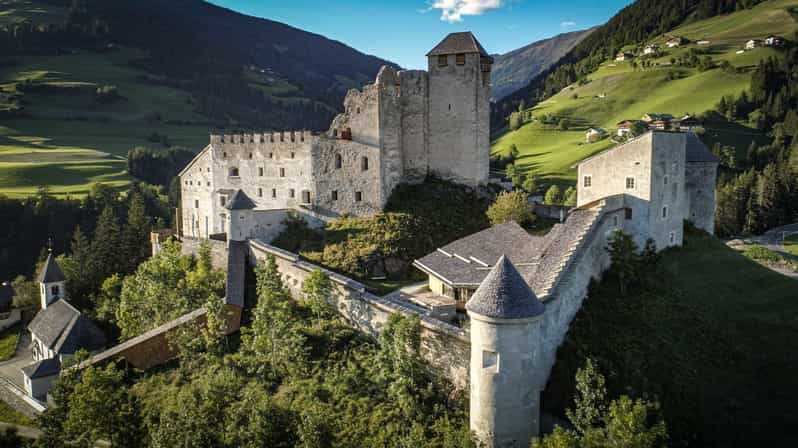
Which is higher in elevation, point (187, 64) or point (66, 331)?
point (187, 64)

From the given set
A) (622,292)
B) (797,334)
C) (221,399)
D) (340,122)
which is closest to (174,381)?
(221,399)

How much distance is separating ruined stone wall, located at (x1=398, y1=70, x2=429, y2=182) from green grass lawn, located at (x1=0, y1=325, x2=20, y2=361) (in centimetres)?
3698

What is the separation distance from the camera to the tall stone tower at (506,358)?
1692 centimetres

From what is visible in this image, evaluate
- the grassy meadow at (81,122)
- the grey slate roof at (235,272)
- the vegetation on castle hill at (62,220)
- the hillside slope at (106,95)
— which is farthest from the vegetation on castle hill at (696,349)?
the hillside slope at (106,95)

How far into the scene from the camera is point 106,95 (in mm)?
140750

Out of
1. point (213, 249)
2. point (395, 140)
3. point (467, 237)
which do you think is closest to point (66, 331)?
point (213, 249)

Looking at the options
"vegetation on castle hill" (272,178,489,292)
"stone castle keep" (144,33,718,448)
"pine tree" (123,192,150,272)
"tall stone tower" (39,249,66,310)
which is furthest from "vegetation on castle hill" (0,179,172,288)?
"vegetation on castle hill" (272,178,489,292)

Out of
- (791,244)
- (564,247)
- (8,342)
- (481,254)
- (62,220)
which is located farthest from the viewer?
(62,220)

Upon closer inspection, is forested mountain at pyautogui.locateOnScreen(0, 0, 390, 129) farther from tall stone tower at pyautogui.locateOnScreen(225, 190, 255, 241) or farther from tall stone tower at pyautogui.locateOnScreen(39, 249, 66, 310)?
tall stone tower at pyautogui.locateOnScreen(225, 190, 255, 241)

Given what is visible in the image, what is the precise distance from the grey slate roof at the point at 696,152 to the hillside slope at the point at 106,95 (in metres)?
88.4

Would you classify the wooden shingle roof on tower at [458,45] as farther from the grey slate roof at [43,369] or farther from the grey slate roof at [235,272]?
the grey slate roof at [43,369]

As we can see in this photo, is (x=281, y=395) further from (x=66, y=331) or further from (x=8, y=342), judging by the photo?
(x=8, y=342)

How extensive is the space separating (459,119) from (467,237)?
35.8 ft

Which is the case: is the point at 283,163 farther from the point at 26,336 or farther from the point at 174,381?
the point at 26,336
